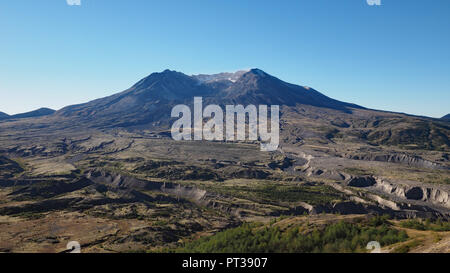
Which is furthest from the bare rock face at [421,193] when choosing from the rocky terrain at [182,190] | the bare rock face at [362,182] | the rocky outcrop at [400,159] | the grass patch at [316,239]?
the grass patch at [316,239]

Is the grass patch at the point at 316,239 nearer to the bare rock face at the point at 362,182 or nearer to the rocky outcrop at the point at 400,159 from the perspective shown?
the bare rock face at the point at 362,182

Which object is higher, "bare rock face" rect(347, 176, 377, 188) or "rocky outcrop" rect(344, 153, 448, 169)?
"rocky outcrop" rect(344, 153, 448, 169)

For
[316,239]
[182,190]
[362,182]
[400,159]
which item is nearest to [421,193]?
[362,182]

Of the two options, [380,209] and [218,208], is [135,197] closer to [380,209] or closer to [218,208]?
[218,208]

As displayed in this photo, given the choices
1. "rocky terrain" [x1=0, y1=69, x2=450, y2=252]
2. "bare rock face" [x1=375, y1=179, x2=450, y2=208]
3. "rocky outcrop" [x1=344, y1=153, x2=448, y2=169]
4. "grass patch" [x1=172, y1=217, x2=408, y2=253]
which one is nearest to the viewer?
"grass patch" [x1=172, y1=217, x2=408, y2=253]

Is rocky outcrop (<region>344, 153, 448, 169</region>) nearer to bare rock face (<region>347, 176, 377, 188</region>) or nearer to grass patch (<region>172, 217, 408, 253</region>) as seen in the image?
bare rock face (<region>347, 176, 377, 188</region>)

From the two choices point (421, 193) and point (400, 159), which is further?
point (400, 159)

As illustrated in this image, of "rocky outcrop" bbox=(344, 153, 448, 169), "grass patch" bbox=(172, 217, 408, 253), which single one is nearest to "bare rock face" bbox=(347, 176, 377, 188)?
"rocky outcrop" bbox=(344, 153, 448, 169)

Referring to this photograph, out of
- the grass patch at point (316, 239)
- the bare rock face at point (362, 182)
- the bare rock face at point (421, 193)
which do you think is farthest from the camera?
the bare rock face at point (362, 182)

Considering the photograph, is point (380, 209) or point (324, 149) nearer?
point (380, 209)

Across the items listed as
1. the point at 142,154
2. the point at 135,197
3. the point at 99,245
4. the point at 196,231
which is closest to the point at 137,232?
the point at 99,245

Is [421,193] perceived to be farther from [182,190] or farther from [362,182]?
[182,190]
